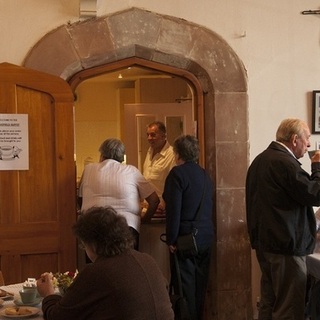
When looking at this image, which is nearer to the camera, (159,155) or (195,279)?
(195,279)

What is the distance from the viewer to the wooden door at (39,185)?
14.5 ft

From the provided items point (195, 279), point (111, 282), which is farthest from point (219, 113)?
point (111, 282)

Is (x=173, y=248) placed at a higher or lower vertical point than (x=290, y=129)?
lower

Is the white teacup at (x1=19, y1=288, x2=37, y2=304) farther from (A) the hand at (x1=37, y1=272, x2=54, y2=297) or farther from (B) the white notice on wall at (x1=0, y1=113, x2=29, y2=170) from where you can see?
(B) the white notice on wall at (x1=0, y1=113, x2=29, y2=170)

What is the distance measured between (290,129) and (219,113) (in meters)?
1.00

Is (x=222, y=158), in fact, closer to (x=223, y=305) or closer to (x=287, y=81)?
(x=287, y=81)

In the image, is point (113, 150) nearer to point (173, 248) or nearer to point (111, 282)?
point (173, 248)

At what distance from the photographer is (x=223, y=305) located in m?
4.86

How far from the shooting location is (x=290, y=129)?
3916mm

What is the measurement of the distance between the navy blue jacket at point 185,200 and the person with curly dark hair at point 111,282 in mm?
1814

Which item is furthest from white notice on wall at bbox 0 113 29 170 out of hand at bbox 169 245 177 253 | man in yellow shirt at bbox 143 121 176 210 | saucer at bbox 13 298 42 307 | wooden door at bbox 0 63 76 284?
saucer at bbox 13 298 42 307

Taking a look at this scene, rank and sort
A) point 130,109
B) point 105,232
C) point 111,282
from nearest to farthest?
point 111,282 → point 105,232 → point 130,109

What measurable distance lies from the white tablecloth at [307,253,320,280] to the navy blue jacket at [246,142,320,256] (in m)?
0.14

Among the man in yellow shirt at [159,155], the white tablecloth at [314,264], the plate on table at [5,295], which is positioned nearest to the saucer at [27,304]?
the plate on table at [5,295]
